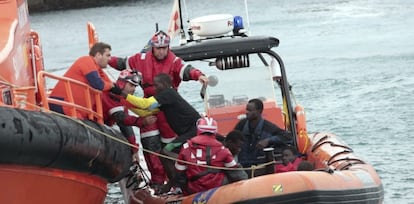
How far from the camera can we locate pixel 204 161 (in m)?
7.24

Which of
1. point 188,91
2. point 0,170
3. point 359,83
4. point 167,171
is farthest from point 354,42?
point 0,170

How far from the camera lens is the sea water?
45.0 feet

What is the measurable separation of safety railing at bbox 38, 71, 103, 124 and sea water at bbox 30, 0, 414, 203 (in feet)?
10.4

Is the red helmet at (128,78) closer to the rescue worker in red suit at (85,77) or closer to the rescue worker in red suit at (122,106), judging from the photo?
the rescue worker in red suit at (122,106)

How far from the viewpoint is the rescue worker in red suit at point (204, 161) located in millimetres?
7215

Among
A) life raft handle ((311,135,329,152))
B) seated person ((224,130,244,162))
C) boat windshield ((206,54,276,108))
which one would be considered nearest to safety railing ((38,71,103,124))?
seated person ((224,130,244,162))

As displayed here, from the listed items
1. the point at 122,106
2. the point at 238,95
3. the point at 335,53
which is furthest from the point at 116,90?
the point at 335,53

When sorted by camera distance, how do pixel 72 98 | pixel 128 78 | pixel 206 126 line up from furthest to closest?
pixel 128 78, pixel 206 126, pixel 72 98

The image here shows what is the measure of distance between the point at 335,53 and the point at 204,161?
47.8ft

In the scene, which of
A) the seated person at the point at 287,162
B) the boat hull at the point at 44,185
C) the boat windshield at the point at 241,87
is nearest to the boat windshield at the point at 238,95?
the boat windshield at the point at 241,87

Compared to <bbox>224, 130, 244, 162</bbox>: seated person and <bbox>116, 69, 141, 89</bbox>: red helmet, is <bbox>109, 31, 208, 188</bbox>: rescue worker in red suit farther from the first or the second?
<bbox>224, 130, 244, 162</bbox>: seated person

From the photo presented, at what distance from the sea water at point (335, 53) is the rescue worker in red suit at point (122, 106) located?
2.54 metres

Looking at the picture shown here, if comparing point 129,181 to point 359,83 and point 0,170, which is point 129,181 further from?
point 359,83

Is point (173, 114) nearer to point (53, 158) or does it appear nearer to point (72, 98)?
point (72, 98)
